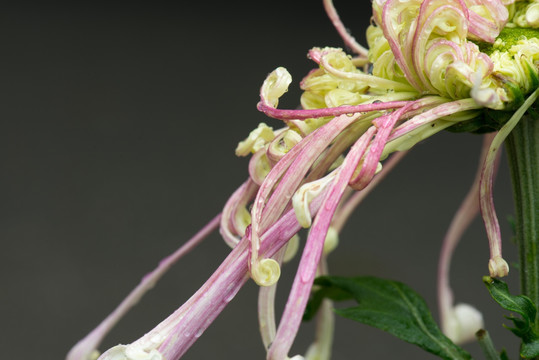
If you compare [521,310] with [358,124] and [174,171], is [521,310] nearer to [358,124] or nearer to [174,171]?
[358,124]

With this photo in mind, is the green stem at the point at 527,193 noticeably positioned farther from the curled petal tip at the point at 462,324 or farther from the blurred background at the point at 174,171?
the blurred background at the point at 174,171

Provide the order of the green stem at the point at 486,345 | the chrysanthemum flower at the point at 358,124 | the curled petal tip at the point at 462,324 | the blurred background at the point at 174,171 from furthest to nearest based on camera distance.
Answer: the blurred background at the point at 174,171
the curled petal tip at the point at 462,324
the green stem at the point at 486,345
the chrysanthemum flower at the point at 358,124

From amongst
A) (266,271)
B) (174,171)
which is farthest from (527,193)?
(174,171)

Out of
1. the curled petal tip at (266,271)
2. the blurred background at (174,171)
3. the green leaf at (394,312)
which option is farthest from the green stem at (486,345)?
the blurred background at (174,171)

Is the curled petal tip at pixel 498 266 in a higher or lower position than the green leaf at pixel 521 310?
higher

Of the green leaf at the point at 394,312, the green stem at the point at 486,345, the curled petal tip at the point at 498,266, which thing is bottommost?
the green stem at the point at 486,345

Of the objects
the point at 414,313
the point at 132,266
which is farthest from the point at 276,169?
the point at 132,266

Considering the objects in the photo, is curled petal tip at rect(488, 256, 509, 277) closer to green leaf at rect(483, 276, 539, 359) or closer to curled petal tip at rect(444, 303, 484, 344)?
green leaf at rect(483, 276, 539, 359)

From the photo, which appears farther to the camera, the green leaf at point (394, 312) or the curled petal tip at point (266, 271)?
the green leaf at point (394, 312)
